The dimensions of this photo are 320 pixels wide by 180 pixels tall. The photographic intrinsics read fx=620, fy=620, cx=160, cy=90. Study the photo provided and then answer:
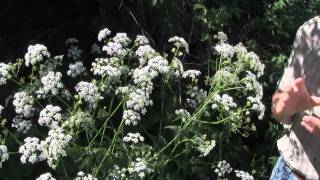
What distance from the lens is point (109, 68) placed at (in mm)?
2941

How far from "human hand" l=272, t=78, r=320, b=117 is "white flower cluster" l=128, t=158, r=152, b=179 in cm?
89

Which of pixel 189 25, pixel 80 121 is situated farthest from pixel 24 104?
pixel 189 25

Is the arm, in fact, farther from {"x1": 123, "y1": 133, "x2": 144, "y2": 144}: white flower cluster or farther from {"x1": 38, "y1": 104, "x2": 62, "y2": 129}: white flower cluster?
{"x1": 38, "y1": 104, "x2": 62, "y2": 129}: white flower cluster

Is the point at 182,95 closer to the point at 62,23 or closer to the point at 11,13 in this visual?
the point at 62,23

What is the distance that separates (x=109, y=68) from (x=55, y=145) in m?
0.49

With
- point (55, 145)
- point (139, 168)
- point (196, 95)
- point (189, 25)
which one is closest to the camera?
point (55, 145)

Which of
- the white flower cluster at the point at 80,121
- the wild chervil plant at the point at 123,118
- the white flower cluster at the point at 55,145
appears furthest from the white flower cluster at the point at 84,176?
the white flower cluster at the point at 80,121

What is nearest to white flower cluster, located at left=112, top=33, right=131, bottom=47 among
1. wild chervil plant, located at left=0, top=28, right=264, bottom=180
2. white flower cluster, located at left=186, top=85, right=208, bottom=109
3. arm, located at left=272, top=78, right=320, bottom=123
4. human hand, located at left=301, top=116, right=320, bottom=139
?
wild chervil plant, located at left=0, top=28, right=264, bottom=180

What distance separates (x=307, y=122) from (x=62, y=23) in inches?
99.9

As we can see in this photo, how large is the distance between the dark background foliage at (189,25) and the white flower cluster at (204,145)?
877mm

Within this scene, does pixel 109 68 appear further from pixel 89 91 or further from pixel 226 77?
pixel 226 77

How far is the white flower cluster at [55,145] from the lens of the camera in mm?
2652

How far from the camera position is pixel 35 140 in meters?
2.78

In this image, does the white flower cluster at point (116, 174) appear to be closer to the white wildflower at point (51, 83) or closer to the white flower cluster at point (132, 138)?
the white flower cluster at point (132, 138)
